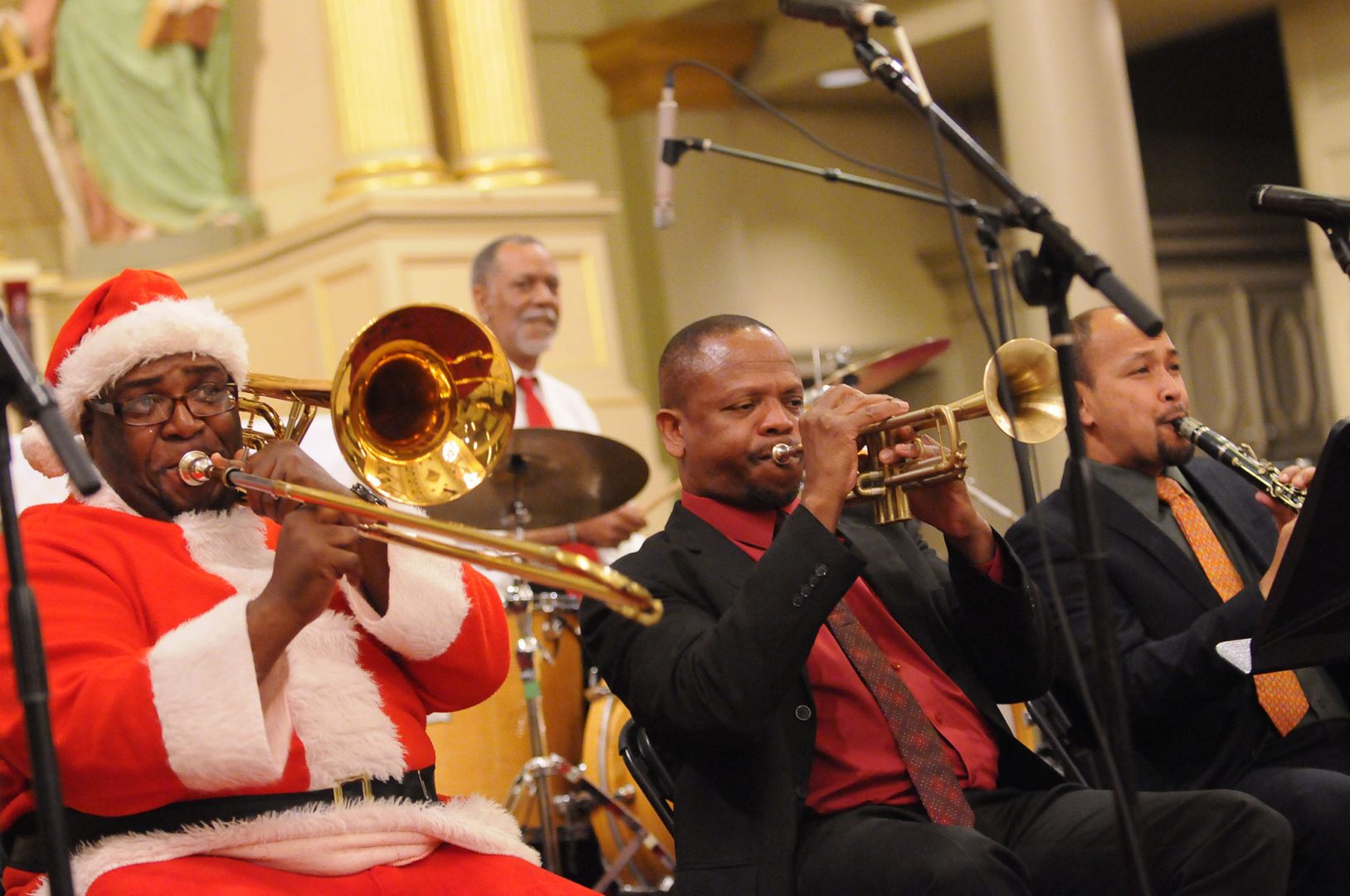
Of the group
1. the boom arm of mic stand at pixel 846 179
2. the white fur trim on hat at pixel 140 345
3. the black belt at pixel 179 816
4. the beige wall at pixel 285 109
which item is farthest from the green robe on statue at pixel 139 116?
the black belt at pixel 179 816

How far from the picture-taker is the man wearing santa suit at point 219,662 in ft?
8.02

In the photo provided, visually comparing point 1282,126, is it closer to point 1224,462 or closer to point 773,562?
point 1224,462

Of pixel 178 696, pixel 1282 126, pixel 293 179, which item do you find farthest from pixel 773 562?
pixel 1282 126

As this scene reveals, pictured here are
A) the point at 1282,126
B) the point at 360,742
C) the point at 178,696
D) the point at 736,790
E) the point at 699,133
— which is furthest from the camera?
the point at 1282,126

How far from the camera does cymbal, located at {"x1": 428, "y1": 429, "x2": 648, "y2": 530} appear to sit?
186 inches

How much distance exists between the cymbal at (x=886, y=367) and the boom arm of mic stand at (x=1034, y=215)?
2.18 m

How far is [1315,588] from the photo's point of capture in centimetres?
293

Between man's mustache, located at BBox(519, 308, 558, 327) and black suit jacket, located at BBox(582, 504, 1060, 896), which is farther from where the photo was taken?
man's mustache, located at BBox(519, 308, 558, 327)

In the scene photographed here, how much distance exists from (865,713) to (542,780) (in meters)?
1.96

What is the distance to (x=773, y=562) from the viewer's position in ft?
9.12

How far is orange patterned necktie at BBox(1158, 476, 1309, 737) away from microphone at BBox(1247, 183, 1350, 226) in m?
0.84

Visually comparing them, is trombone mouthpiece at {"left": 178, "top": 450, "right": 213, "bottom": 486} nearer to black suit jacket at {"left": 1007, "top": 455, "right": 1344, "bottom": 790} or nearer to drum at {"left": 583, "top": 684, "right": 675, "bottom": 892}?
black suit jacket at {"left": 1007, "top": 455, "right": 1344, "bottom": 790}

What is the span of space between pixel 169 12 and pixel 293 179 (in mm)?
938

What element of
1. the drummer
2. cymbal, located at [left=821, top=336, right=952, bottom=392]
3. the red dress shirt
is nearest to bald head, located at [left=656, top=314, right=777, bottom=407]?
the red dress shirt
